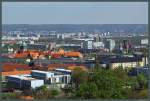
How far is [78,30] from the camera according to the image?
2238 millimetres

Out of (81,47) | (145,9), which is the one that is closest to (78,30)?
(81,47)

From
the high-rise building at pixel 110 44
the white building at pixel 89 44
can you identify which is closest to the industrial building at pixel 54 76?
the white building at pixel 89 44

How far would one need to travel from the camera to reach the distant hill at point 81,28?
7.34 ft

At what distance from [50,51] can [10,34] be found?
13.4 inches

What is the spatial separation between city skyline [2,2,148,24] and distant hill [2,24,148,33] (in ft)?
0.13

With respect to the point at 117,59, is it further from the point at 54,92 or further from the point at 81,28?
the point at 54,92

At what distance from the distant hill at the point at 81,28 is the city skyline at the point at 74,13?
1.6 inches

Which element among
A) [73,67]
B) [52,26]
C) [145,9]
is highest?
[145,9]

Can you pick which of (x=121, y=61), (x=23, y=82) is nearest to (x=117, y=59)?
(x=121, y=61)

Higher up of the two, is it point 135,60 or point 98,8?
point 98,8

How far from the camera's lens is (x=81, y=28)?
2.27 meters

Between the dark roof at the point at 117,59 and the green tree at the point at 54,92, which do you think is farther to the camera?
the green tree at the point at 54,92

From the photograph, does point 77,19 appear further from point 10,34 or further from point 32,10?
point 10,34

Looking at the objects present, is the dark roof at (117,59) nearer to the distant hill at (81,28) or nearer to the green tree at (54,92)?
the distant hill at (81,28)
